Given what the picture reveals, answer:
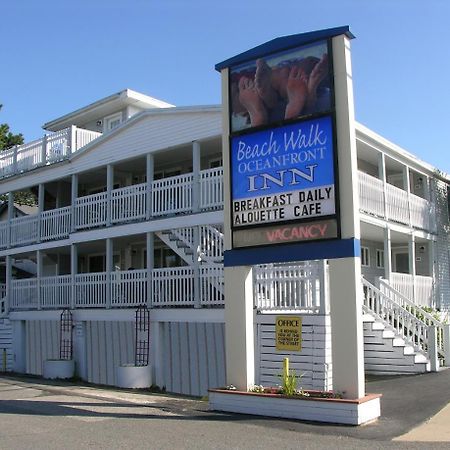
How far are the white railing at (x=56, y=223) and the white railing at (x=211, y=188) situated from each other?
6.57 m

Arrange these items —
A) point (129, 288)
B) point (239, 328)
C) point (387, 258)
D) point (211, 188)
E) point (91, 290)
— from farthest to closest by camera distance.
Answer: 1. point (91, 290)
2. point (387, 258)
3. point (129, 288)
4. point (211, 188)
5. point (239, 328)

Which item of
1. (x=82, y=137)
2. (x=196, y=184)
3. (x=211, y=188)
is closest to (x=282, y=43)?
(x=211, y=188)

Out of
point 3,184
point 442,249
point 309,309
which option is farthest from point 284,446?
point 3,184

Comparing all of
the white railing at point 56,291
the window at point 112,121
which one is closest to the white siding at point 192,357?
the white railing at point 56,291

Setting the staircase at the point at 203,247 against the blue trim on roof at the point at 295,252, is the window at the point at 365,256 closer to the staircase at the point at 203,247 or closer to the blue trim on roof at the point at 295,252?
the staircase at the point at 203,247

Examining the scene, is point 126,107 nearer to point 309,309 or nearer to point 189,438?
point 309,309

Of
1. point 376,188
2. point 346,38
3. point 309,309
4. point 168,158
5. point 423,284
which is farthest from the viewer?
point 423,284

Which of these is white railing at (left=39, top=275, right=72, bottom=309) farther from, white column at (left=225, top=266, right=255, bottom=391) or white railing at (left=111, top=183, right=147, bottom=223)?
white column at (left=225, top=266, right=255, bottom=391)

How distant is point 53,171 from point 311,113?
13.8 metres

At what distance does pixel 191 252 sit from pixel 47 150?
27.7 ft

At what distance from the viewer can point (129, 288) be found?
60.4ft

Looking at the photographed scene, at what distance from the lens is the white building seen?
50.2 feet

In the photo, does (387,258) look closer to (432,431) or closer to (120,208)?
(120,208)

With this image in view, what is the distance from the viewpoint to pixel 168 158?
20328mm
